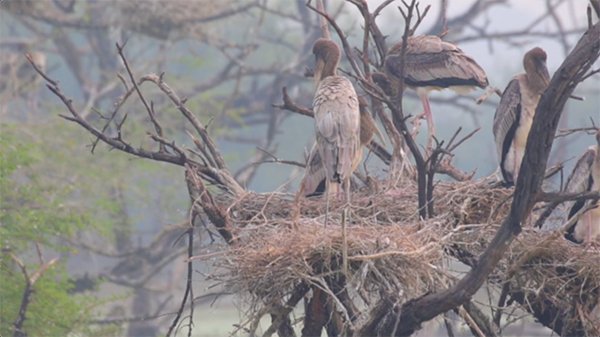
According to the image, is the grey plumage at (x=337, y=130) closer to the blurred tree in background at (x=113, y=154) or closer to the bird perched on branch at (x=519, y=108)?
the bird perched on branch at (x=519, y=108)

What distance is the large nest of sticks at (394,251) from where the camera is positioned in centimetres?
568

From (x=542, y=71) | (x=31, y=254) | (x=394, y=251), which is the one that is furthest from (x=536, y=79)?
(x=31, y=254)

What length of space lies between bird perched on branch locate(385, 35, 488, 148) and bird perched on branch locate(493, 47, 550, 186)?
0.53m

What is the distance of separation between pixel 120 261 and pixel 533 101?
1050 centimetres

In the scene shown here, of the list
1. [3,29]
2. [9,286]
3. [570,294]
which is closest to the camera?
[570,294]

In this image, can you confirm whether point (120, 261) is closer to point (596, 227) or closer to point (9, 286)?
point (9, 286)

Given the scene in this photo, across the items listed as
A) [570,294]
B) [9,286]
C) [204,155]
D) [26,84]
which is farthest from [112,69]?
[570,294]

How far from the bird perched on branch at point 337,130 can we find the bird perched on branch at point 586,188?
44.0 inches

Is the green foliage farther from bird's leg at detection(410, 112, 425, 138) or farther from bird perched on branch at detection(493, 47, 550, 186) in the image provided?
bird perched on branch at detection(493, 47, 550, 186)

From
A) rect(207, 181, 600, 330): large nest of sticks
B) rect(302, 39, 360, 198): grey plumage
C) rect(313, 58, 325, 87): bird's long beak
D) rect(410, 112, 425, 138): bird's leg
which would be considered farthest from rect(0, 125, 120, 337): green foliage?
rect(207, 181, 600, 330): large nest of sticks

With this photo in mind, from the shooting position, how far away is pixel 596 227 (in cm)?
675

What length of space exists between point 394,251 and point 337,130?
47.6 inches

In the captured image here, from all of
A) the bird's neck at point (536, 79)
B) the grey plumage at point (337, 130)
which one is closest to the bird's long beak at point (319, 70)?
the grey plumage at point (337, 130)

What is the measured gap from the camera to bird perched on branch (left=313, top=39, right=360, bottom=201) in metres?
6.62
